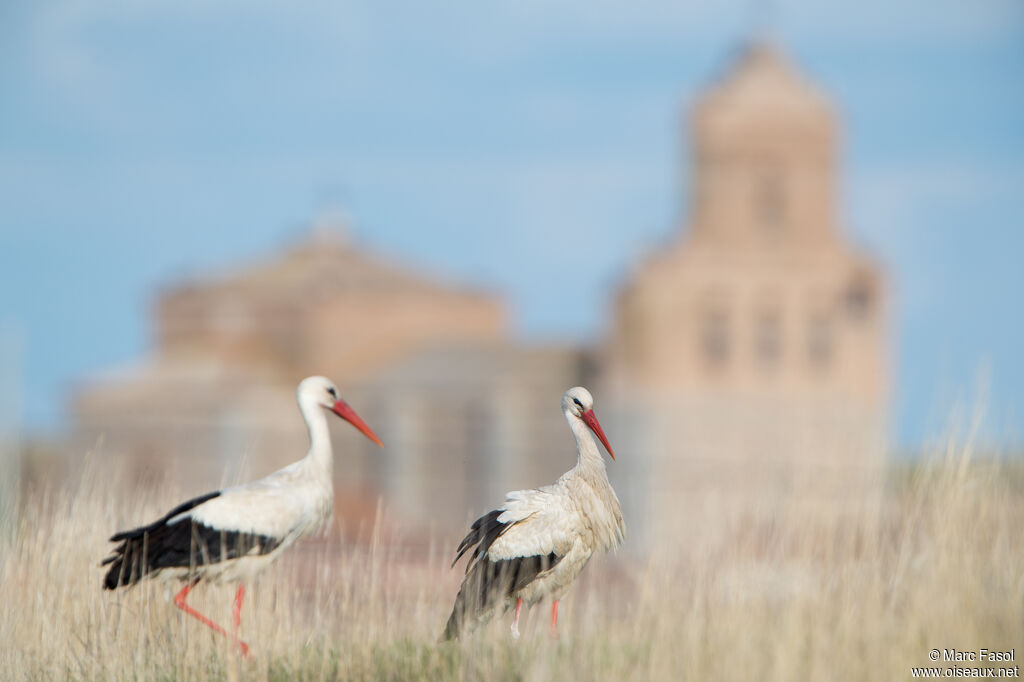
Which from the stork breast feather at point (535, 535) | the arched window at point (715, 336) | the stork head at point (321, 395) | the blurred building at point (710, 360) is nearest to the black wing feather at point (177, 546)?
the stork head at point (321, 395)

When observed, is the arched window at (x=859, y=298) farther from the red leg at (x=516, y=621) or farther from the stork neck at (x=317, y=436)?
the red leg at (x=516, y=621)

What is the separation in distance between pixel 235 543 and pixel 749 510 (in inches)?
142

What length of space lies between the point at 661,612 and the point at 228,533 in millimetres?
2494

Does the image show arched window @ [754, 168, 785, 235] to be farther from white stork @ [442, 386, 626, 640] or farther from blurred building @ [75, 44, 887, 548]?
white stork @ [442, 386, 626, 640]

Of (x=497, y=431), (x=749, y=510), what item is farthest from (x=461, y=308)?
(x=749, y=510)

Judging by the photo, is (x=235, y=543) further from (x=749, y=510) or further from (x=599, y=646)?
(x=749, y=510)

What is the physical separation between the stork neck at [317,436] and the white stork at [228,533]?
0.04m

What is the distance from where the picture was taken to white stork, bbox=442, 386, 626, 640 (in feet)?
26.7

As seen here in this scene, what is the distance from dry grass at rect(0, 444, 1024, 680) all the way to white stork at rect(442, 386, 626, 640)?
0.74ft

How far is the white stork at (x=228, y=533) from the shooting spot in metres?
8.27

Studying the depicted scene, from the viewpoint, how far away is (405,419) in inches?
1967

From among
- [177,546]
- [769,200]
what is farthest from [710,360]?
[177,546]

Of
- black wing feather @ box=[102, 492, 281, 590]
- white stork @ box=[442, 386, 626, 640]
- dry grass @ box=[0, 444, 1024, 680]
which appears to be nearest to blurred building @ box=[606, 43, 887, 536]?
dry grass @ box=[0, 444, 1024, 680]

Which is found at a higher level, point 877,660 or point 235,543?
point 235,543
